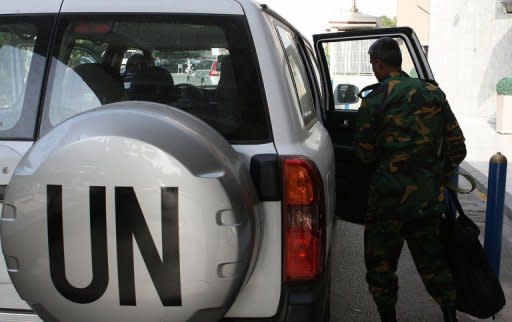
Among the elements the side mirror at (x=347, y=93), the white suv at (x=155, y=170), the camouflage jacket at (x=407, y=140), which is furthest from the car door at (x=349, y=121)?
the white suv at (x=155, y=170)

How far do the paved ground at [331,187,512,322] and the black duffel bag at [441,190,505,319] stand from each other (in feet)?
2.23

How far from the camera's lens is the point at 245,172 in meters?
2.15

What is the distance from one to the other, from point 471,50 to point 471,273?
17.1 meters

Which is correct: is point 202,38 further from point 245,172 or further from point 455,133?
point 455,133

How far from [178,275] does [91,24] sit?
1.11m

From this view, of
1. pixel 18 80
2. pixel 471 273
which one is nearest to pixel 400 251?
pixel 471 273

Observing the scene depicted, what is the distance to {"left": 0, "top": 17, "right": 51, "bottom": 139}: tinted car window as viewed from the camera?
7.99 feet

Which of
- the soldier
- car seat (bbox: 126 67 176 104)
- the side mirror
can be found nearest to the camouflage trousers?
the soldier

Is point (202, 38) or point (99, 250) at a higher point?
point (202, 38)

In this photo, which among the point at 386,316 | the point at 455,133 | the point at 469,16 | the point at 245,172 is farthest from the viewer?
the point at 469,16

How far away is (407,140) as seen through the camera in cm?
317

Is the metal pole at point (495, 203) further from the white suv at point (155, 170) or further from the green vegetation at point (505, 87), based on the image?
the green vegetation at point (505, 87)

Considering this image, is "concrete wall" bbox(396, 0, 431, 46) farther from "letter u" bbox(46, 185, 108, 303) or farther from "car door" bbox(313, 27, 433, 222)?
"letter u" bbox(46, 185, 108, 303)

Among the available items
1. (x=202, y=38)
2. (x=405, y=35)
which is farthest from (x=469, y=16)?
(x=202, y=38)
